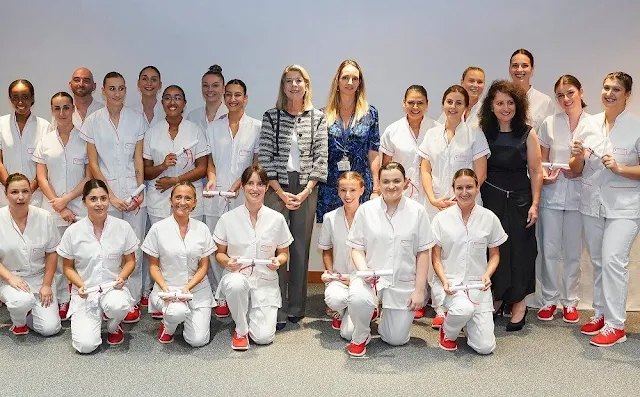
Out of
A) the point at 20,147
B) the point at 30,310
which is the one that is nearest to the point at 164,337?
the point at 30,310

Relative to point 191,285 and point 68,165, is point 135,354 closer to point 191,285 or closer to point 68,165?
point 191,285

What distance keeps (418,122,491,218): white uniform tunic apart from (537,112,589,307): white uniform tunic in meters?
0.48

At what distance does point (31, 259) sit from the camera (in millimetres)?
3924

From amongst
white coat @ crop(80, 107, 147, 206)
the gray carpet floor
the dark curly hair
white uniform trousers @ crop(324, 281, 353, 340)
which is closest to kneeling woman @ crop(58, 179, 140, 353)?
the gray carpet floor

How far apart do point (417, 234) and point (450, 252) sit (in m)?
0.22

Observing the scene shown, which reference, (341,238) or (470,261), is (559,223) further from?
(341,238)

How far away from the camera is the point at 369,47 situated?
5.10 meters

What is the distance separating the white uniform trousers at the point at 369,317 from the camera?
3.57m

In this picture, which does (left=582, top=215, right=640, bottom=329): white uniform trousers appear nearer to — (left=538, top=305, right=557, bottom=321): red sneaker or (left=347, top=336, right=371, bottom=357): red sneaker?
(left=538, top=305, right=557, bottom=321): red sneaker

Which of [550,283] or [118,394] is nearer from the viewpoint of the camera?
[118,394]

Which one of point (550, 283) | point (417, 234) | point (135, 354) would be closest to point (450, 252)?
point (417, 234)

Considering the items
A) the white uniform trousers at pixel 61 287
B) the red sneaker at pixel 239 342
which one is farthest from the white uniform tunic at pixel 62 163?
the red sneaker at pixel 239 342

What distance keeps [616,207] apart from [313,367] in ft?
6.12

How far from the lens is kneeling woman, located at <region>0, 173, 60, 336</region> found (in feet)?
12.4
